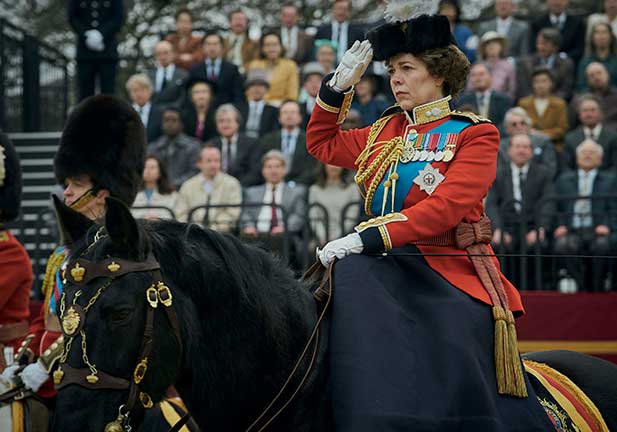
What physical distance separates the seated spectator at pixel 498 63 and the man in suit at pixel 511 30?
0.89 meters

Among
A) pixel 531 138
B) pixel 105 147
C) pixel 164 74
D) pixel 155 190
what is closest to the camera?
pixel 105 147

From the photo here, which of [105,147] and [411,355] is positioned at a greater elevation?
[105,147]

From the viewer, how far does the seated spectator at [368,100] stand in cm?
1309

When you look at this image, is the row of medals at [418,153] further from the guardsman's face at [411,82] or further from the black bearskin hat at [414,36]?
the black bearskin hat at [414,36]

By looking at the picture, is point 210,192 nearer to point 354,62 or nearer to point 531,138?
point 531,138

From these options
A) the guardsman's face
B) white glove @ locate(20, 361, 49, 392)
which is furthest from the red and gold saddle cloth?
white glove @ locate(20, 361, 49, 392)

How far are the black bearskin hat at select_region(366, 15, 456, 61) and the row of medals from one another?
1.14 feet

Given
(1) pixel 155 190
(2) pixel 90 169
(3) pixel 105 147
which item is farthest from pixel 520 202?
(2) pixel 90 169

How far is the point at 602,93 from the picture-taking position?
1288 centimetres

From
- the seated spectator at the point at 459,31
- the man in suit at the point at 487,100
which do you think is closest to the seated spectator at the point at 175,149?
the man in suit at the point at 487,100

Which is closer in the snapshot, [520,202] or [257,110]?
[520,202]

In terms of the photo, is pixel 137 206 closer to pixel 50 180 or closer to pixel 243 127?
pixel 243 127

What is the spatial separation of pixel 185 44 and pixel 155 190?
15.3 ft

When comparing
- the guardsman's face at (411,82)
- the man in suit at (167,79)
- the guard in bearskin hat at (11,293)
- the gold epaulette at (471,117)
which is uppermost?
the man in suit at (167,79)
